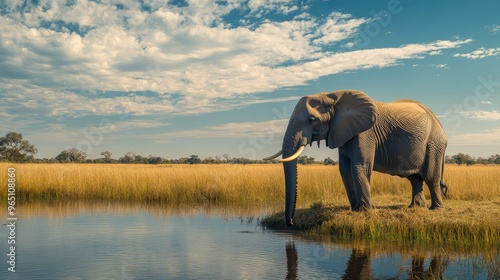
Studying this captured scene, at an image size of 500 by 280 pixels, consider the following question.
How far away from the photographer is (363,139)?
1134 centimetres

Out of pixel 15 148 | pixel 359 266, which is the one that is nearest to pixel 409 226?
pixel 359 266

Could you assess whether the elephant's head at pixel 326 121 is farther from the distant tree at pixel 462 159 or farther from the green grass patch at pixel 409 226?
the distant tree at pixel 462 159

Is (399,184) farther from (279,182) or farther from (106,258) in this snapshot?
(106,258)

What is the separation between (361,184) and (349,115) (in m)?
1.51


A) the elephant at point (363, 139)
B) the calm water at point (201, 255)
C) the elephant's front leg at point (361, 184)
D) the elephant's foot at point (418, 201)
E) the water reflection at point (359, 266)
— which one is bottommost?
the water reflection at point (359, 266)

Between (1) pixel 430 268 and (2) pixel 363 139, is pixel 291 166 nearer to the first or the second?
(2) pixel 363 139

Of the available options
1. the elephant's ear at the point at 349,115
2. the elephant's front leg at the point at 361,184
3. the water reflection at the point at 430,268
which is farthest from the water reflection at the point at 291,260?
the elephant's ear at the point at 349,115

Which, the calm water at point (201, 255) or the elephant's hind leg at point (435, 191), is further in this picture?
the elephant's hind leg at point (435, 191)

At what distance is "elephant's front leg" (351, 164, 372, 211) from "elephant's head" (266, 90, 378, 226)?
2.16ft

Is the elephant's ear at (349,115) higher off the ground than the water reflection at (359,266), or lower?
higher

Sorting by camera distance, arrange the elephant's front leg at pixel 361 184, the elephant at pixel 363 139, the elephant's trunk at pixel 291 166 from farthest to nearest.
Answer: the elephant's front leg at pixel 361 184
the elephant at pixel 363 139
the elephant's trunk at pixel 291 166

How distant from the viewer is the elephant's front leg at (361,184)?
11.1 m

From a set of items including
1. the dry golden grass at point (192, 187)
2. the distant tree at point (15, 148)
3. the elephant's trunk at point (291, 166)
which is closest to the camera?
the elephant's trunk at point (291, 166)

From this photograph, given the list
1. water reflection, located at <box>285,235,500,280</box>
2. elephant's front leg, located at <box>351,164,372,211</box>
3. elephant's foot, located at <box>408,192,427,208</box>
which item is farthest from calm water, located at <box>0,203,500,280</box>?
elephant's foot, located at <box>408,192,427,208</box>
